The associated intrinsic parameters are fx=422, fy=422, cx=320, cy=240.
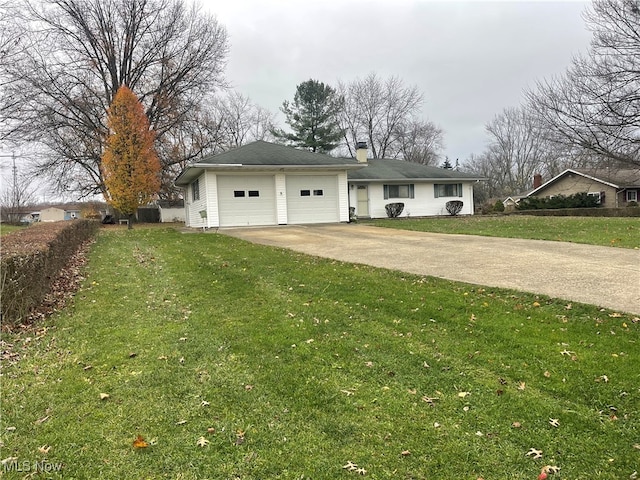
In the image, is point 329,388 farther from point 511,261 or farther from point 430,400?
point 511,261

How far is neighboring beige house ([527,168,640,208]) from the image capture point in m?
30.7

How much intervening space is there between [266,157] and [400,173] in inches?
385

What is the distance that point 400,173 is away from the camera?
2520 cm

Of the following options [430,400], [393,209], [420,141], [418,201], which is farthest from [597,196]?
[430,400]

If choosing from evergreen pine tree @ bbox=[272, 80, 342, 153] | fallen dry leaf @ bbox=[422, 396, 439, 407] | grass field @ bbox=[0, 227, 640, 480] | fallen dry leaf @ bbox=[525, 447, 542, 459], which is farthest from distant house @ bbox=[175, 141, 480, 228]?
evergreen pine tree @ bbox=[272, 80, 342, 153]

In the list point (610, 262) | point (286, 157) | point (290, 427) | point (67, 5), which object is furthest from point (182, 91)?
point (290, 427)

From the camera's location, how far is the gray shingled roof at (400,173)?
952 inches

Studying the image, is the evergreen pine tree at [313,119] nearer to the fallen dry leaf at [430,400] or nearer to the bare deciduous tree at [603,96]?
the bare deciduous tree at [603,96]

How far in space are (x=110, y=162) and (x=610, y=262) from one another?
20.5 m

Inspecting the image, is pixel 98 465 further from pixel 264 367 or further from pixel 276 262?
pixel 276 262

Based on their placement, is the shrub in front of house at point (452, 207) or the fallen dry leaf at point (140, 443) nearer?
the fallen dry leaf at point (140, 443)

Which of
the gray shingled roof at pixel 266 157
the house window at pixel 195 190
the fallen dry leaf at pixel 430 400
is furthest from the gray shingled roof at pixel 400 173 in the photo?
the fallen dry leaf at pixel 430 400

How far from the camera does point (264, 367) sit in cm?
355

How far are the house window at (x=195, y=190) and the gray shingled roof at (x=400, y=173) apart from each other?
27.1 ft
